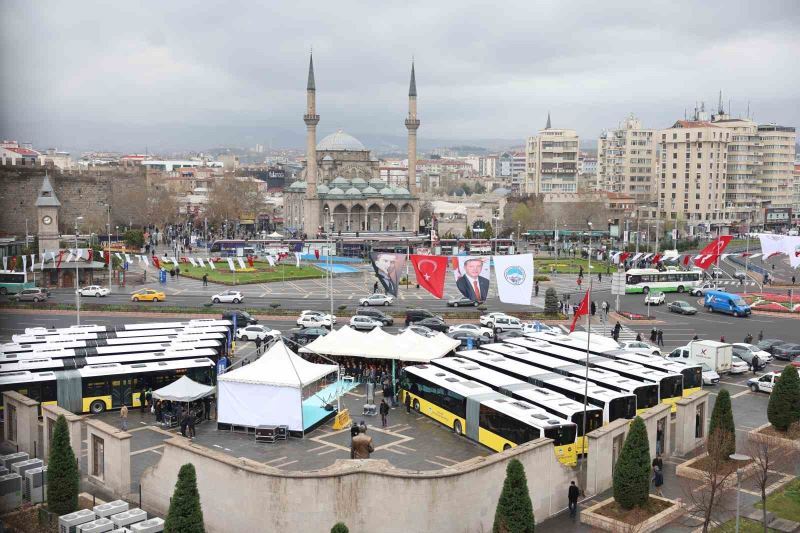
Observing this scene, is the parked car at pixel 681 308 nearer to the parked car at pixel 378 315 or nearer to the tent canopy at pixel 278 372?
the parked car at pixel 378 315

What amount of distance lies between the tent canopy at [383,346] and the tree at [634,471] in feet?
35.0

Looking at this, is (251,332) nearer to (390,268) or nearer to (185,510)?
(390,268)

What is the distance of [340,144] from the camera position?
11819cm

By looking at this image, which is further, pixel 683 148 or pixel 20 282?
pixel 683 148

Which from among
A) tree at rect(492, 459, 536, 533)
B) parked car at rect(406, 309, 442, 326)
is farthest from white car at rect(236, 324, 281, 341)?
tree at rect(492, 459, 536, 533)

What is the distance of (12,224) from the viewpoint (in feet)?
269

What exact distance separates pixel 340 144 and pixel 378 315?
258ft

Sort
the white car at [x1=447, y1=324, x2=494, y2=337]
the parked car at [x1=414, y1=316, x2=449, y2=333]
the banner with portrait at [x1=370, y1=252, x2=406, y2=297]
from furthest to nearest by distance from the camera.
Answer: the parked car at [x1=414, y1=316, x2=449, y2=333]
the banner with portrait at [x1=370, y1=252, x2=406, y2=297]
the white car at [x1=447, y1=324, x2=494, y2=337]

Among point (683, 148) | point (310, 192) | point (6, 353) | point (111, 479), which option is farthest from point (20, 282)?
point (683, 148)

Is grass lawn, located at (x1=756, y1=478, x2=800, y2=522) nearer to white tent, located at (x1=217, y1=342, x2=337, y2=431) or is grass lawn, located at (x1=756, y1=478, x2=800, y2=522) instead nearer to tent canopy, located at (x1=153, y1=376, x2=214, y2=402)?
white tent, located at (x1=217, y1=342, x2=337, y2=431)

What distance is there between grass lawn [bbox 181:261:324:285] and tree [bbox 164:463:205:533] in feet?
139

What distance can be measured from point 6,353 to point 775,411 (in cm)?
2423

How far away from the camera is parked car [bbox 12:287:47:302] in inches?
1871

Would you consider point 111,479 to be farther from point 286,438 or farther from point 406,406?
point 406,406
